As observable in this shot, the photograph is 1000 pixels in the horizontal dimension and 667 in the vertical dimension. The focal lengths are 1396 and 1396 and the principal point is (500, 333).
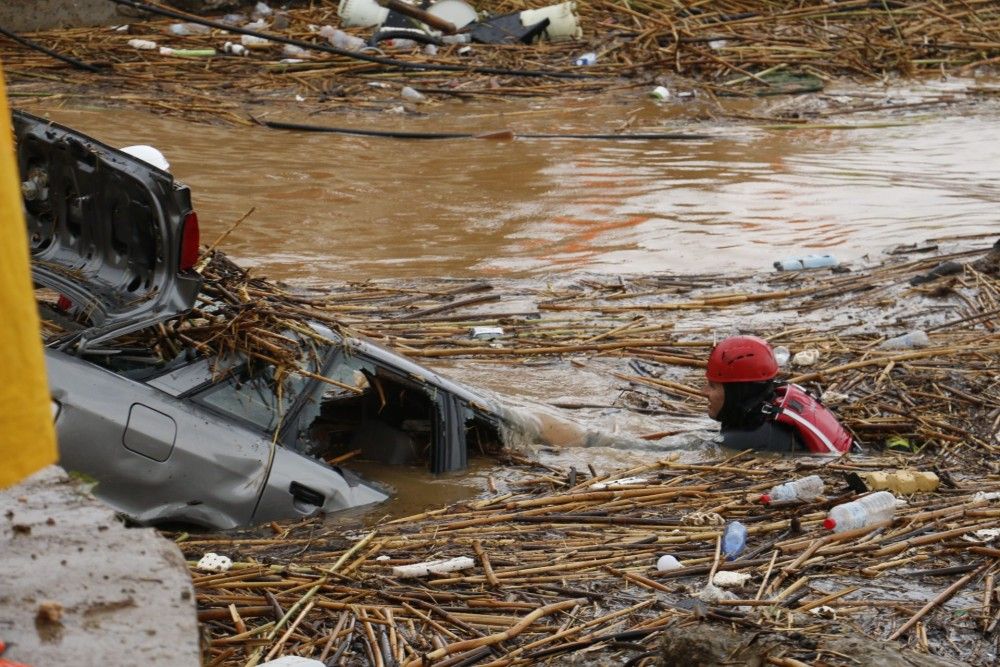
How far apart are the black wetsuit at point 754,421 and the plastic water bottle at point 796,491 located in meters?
1.03

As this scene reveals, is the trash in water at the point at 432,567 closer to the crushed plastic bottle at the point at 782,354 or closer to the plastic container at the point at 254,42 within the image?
the crushed plastic bottle at the point at 782,354

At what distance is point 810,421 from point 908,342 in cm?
255

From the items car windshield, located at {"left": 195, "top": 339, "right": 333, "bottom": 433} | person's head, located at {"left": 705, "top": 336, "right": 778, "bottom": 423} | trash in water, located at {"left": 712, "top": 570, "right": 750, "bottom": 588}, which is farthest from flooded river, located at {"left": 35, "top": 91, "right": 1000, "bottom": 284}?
trash in water, located at {"left": 712, "top": 570, "right": 750, "bottom": 588}

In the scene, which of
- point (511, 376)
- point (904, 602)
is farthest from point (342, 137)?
point (904, 602)

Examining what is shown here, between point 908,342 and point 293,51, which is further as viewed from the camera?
point 293,51

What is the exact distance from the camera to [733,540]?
18.1 ft

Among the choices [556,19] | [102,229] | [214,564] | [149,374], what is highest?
[102,229]

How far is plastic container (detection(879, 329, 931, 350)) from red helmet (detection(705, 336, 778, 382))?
2.51 m

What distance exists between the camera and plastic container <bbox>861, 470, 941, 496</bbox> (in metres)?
6.26

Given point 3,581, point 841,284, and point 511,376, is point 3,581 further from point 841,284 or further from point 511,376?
point 841,284

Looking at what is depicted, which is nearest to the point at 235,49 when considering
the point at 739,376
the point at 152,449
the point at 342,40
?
the point at 342,40

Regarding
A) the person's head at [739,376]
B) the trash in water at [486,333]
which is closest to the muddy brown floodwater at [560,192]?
the trash in water at [486,333]

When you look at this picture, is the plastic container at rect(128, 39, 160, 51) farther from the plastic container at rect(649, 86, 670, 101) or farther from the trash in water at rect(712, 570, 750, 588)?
the trash in water at rect(712, 570, 750, 588)

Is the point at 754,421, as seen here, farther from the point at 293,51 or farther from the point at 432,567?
the point at 293,51
